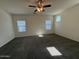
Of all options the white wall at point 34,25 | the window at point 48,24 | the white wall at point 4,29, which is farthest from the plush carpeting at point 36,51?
the window at point 48,24

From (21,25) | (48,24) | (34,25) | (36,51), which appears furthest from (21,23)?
(36,51)

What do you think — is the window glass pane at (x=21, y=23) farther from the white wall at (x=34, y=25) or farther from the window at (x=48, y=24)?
the window at (x=48, y=24)

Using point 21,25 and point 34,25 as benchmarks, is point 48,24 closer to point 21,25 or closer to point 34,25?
point 34,25

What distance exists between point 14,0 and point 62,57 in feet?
11.1

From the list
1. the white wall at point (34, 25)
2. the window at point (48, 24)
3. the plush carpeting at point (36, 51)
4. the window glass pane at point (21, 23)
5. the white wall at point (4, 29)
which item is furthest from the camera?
the window at point (48, 24)

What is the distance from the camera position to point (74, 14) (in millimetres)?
4621

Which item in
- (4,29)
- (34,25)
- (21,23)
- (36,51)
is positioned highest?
(21,23)

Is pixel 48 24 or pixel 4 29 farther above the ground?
pixel 48 24

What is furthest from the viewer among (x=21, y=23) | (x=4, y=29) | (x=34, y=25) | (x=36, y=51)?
(x=34, y=25)

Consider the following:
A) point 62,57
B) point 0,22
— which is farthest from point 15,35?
point 62,57

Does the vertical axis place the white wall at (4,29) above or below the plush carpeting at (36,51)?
above

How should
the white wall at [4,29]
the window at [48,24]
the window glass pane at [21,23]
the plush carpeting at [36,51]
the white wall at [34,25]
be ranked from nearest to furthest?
the plush carpeting at [36,51]
the white wall at [4,29]
the window glass pane at [21,23]
the white wall at [34,25]
the window at [48,24]

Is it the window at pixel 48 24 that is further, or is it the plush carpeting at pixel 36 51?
the window at pixel 48 24

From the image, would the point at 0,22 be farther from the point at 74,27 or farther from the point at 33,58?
the point at 74,27
